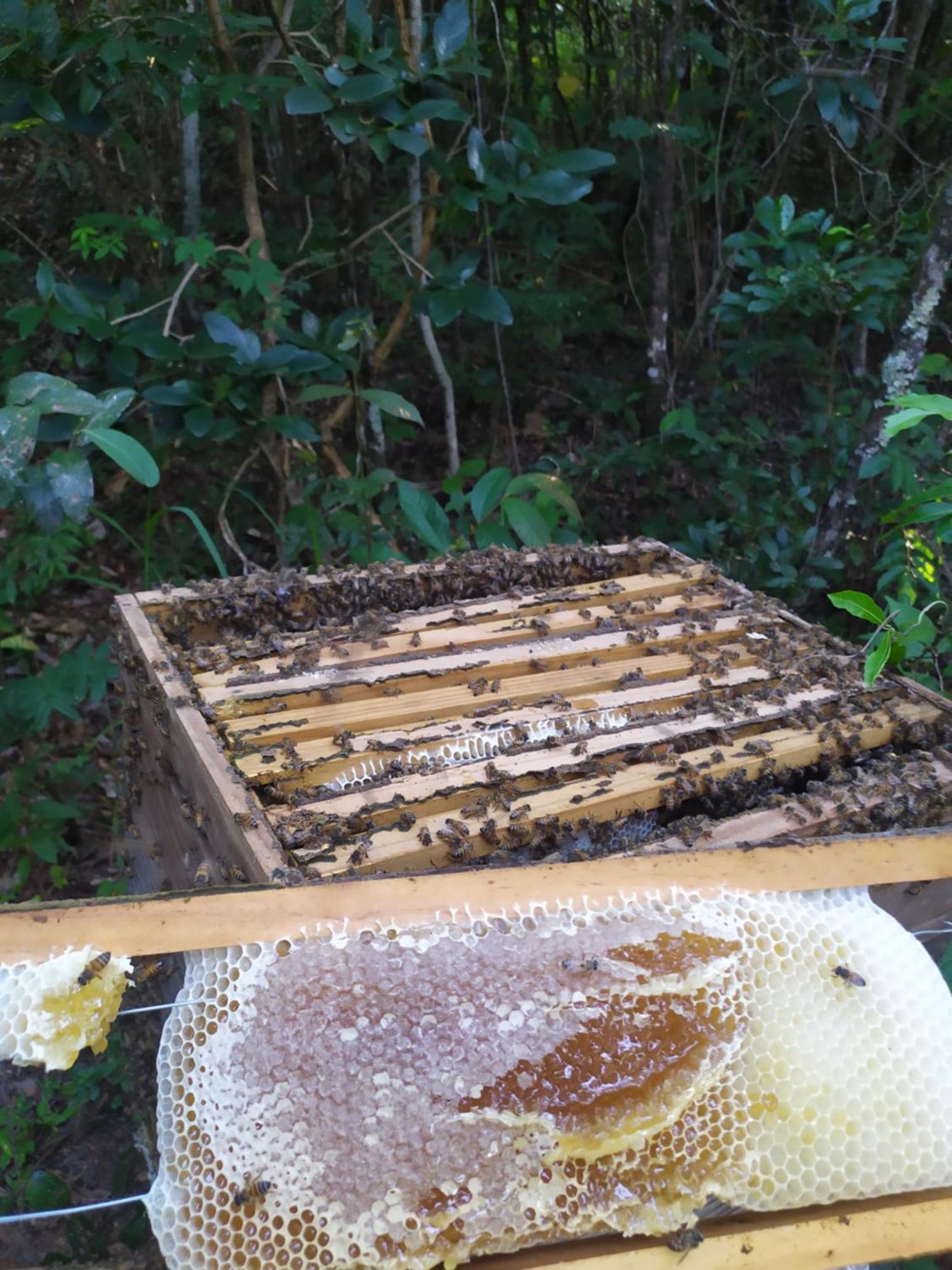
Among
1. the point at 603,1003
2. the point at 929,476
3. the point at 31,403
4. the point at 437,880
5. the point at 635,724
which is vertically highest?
the point at 31,403

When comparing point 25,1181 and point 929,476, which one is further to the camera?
point 929,476

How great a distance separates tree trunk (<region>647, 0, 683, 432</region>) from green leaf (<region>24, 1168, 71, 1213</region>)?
4.97m

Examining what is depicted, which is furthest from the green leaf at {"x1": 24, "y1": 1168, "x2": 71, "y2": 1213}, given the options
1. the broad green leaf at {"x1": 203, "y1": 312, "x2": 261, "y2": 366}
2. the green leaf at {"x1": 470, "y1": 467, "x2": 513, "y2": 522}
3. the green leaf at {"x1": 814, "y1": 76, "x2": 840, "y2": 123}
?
the green leaf at {"x1": 814, "y1": 76, "x2": 840, "y2": 123}

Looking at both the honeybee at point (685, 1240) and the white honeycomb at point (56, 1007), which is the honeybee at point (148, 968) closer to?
the white honeycomb at point (56, 1007)

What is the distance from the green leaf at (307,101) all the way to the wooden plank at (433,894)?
299 cm

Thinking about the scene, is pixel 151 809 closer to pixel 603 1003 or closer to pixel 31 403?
pixel 31 403

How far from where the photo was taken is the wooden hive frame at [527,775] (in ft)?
3.74

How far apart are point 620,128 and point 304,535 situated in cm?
277

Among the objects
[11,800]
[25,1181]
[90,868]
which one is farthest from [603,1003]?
[90,868]

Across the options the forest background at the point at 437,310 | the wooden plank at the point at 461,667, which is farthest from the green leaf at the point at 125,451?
the wooden plank at the point at 461,667

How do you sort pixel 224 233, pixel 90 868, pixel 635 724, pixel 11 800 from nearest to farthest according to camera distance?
pixel 635 724 → pixel 11 800 → pixel 90 868 → pixel 224 233

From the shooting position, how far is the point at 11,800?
11.4ft

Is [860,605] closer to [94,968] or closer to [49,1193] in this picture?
[94,968]

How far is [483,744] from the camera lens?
78.4 inches
